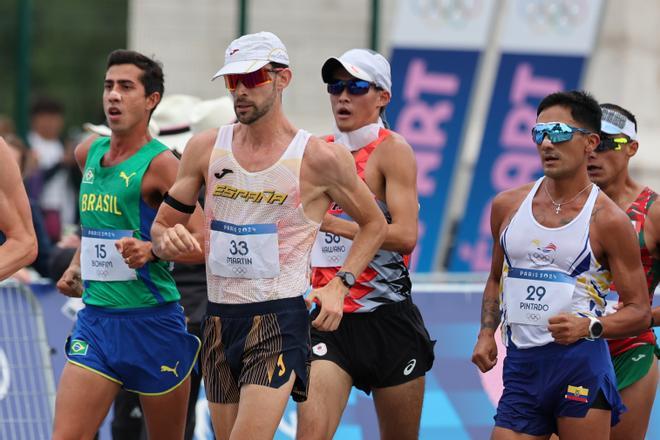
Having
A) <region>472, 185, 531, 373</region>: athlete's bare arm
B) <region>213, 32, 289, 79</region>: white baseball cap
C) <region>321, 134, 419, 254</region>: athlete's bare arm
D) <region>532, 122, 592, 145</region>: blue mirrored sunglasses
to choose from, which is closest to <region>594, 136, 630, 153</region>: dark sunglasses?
<region>472, 185, 531, 373</region>: athlete's bare arm

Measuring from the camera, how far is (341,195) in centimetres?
625

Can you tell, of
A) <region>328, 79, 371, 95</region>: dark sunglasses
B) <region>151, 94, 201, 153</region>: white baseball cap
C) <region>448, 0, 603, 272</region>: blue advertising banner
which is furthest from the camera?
<region>448, 0, 603, 272</region>: blue advertising banner

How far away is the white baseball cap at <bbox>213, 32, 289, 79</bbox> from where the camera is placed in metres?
6.12

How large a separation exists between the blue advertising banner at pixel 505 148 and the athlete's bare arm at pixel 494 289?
7582mm

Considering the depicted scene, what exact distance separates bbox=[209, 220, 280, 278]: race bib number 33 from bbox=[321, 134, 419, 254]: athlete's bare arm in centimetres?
65

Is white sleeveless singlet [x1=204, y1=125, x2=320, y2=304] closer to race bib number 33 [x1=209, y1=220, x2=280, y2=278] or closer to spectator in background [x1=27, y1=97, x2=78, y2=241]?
race bib number 33 [x1=209, y1=220, x2=280, y2=278]

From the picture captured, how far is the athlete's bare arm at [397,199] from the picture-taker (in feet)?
22.2

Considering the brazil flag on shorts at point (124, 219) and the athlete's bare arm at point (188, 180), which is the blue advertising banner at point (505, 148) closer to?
the brazil flag on shorts at point (124, 219)

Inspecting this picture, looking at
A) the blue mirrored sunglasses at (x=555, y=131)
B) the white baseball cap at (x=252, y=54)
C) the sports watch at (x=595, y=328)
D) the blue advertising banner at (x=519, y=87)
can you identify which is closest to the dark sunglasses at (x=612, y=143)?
the blue mirrored sunglasses at (x=555, y=131)

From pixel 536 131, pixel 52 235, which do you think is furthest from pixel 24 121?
pixel 536 131

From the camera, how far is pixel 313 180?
622 centimetres

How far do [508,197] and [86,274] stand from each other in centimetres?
208

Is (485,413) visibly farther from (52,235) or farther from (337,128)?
(52,235)

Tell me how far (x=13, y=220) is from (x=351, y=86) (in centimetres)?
179
